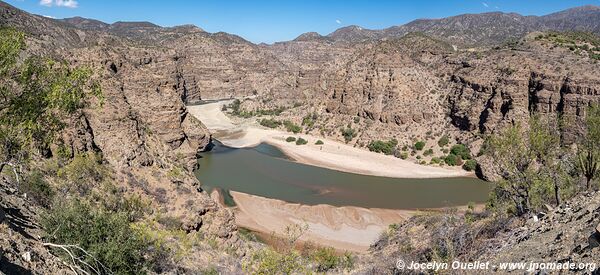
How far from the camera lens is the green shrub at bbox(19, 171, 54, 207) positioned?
1600 cm

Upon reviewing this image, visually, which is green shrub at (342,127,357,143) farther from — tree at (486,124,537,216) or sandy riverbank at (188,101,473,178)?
tree at (486,124,537,216)

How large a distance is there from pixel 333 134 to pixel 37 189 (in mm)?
62145

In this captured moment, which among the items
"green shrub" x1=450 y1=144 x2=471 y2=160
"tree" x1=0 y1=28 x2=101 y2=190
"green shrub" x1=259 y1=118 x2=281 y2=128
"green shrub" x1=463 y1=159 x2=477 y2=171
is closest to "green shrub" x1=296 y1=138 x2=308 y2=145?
"green shrub" x1=259 y1=118 x2=281 y2=128

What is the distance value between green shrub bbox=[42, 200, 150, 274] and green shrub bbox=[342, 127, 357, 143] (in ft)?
202

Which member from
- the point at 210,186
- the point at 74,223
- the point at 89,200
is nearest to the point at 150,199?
the point at 89,200

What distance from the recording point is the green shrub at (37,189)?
16.0 m

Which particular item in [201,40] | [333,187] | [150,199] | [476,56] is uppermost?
[201,40]

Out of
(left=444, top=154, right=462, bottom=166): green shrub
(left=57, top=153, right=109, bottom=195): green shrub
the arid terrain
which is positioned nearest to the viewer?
the arid terrain

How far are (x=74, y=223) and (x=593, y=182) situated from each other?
74.7ft

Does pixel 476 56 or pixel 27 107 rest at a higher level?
pixel 476 56

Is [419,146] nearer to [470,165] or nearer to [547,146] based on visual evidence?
[470,165]

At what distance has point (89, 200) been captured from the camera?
58.3 feet

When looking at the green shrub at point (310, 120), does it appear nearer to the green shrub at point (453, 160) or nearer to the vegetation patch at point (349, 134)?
the vegetation patch at point (349, 134)

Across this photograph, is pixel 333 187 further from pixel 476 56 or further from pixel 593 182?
pixel 476 56
